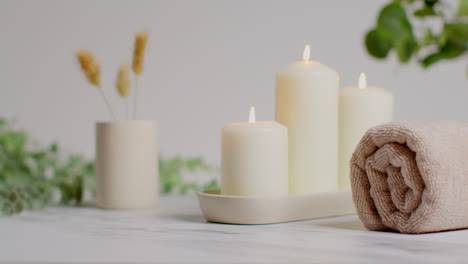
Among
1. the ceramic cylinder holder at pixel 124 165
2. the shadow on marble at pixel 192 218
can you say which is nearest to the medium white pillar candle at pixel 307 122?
the shadow on marble at pixel 192 218

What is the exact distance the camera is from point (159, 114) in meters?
1.76

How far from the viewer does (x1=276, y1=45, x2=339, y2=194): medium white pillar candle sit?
0.89 metres

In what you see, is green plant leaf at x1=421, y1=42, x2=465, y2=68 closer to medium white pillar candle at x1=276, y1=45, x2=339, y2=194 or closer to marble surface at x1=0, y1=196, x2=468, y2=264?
marble surface at x1=0, y1=196, x2=468, y2=264

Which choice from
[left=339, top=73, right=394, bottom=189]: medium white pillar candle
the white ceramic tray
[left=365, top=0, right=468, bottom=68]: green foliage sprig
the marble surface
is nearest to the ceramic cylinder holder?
the marble surface

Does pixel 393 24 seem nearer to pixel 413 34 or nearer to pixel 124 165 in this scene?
pixel 413 34

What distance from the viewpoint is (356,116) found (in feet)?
3.18

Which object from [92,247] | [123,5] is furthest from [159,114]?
[92,247]

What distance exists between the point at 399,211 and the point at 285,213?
0.55 feet

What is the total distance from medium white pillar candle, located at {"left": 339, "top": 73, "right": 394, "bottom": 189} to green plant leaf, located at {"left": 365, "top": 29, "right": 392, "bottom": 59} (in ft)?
2.03

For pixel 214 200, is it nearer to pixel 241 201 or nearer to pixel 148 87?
pixel 241 201

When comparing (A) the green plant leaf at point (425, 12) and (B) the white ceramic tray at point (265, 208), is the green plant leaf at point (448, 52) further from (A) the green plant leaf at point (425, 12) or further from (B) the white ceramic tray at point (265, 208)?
(B) the white ceramic tray at point (265, 208)

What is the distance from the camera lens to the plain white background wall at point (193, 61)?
1704 millimetres

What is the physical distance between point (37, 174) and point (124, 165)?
0.77 ft

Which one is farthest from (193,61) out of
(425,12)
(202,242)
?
(425,12)
